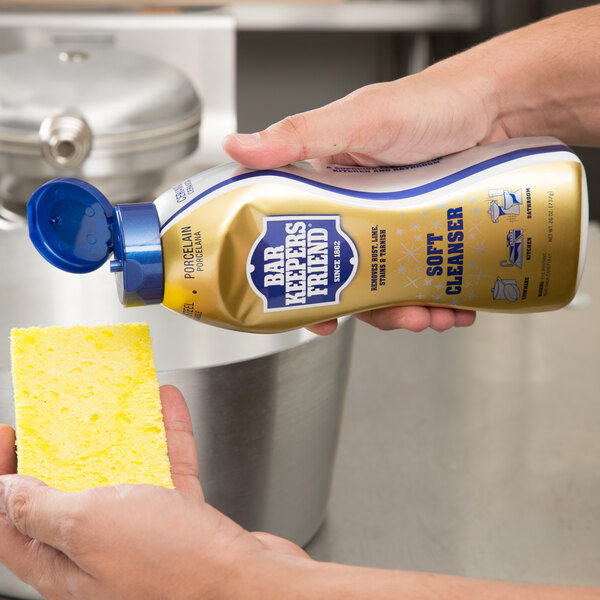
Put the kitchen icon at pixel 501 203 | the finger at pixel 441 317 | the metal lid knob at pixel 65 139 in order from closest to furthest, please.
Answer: the kitchen icon at pixel 501 203 → the finger at pixel 441 317 → the metal lid knob at pixel 65 139

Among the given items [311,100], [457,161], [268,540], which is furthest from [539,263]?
[311,100]

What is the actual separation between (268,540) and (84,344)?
17cm

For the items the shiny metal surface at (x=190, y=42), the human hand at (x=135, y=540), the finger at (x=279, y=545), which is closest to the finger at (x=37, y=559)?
the human hand at (x=135, y=540)

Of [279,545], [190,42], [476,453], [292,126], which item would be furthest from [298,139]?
[190,42]

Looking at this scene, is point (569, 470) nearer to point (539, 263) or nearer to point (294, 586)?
point (539, 263)

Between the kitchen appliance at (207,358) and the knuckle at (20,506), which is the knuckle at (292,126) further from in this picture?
the knuckle at (20,506)

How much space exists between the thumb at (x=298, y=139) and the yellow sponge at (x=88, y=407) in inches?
5.3

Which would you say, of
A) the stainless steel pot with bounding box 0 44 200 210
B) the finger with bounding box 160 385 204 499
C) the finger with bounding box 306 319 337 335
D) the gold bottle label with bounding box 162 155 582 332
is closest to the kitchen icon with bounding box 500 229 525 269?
the gold bottle label with bounding box 162 155 582 332

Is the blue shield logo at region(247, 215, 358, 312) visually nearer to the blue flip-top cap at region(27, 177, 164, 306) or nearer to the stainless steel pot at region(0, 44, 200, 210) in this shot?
the blue flip-top cap at region(27, 177, 164, 306)

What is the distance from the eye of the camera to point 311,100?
1.96 m

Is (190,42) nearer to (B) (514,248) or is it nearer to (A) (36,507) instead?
(B) (514,248)

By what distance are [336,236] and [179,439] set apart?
0.15 metres

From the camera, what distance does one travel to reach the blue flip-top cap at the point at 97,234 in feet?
1.48

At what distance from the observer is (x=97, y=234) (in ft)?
1.55
